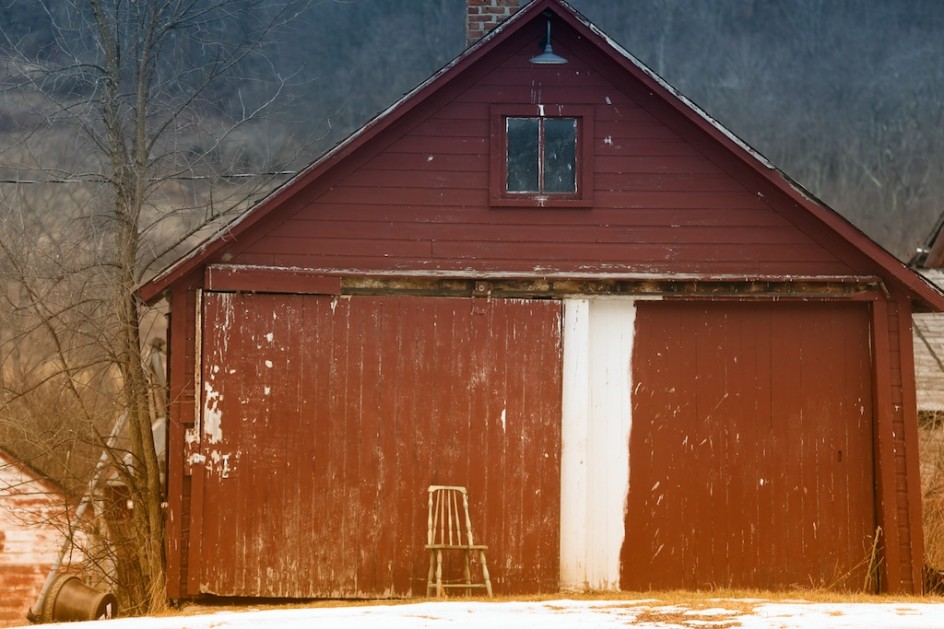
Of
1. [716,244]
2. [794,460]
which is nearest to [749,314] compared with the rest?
[716,244]

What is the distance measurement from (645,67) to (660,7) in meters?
63.7

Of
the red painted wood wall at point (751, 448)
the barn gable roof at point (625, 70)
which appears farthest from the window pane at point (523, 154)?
the red painted wood wall at point (751, 448)

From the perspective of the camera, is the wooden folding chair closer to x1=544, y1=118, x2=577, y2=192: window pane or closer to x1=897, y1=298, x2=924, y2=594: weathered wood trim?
x1=544, y1=118, x2=577, y2=192: window pane

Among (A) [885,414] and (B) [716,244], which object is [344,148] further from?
(A) [885,414]

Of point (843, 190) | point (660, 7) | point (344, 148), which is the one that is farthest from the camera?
point (660, 7)

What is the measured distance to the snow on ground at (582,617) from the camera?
7.17 meters

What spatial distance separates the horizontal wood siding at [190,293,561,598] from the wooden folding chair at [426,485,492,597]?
132 mm

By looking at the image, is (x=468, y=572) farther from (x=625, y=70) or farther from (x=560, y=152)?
(x=625, y=70)

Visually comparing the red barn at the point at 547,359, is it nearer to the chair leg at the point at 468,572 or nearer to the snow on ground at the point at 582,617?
the chair leg at the point at 468,572

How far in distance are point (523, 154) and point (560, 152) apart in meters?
0.36

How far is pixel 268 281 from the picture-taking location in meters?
10.3

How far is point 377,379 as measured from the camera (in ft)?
34.0

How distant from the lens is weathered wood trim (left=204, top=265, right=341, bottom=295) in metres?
10.2

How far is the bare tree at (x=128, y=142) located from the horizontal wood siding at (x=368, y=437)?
3.42 ft
